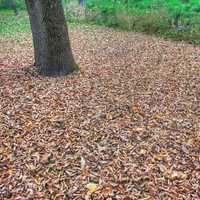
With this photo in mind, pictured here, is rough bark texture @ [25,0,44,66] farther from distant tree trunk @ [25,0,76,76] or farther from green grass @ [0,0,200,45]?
green grass @ [0,0,200,45]

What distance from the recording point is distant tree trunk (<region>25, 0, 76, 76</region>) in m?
6.90

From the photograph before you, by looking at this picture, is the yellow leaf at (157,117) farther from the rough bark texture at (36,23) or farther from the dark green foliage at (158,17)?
the dark green foliage at (158,17)

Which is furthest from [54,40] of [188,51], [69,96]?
[188,51]

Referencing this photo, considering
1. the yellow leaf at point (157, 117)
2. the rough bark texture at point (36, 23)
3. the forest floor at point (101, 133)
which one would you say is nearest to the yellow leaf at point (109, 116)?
the forest floor at point (101, 133)

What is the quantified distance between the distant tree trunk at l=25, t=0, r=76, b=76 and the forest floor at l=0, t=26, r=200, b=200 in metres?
0.25

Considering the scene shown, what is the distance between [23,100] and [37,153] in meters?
1.63

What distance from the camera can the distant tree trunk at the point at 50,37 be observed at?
272 inches

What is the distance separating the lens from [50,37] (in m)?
6.98

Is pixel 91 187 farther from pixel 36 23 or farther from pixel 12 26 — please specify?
pixel 12 26

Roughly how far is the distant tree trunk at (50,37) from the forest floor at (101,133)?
0.25 m

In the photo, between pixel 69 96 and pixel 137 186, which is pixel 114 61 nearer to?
pixel 69 96

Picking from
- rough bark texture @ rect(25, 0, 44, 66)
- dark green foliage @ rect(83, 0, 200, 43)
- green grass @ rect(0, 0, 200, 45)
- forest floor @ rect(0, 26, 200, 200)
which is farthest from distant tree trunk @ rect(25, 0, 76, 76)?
dark green foliage @ rect(83, 0, 200, 43)

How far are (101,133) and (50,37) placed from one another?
2667 mm

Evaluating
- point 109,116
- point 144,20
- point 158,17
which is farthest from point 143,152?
point 144,20
